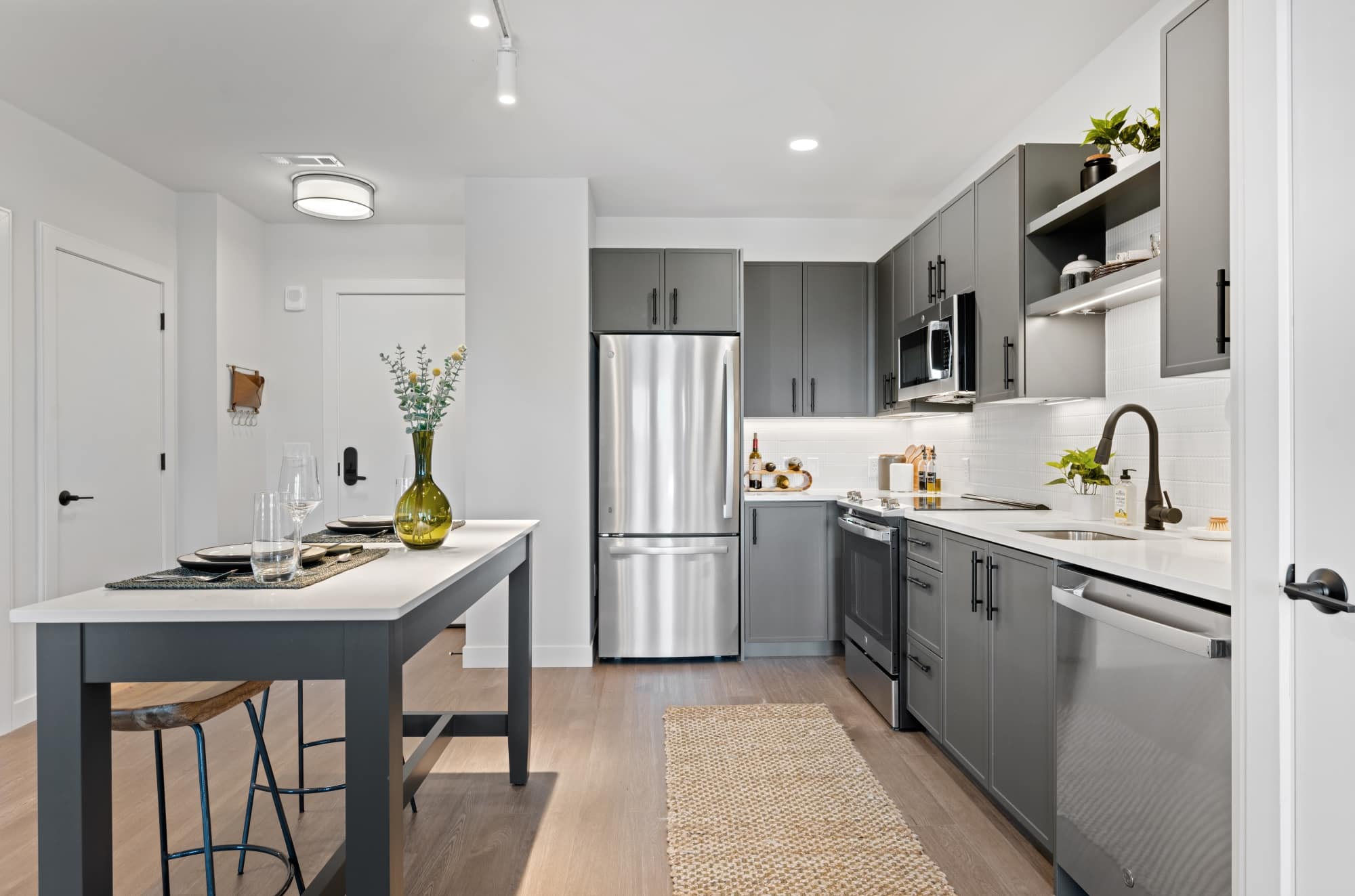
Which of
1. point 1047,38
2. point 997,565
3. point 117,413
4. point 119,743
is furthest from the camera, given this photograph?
point 117,413

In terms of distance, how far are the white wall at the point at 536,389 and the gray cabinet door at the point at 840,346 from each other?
1381 millimetres

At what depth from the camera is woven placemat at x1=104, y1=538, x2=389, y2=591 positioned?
1.43 meters

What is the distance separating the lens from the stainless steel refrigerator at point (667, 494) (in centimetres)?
400

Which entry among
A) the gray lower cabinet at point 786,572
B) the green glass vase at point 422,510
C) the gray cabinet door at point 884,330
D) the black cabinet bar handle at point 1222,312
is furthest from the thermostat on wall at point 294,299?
the black cabinet bar handle at point 1222,312

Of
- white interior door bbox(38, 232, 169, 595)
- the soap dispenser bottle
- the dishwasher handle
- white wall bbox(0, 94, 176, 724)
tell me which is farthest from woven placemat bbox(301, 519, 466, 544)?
the soap dispenser bottle

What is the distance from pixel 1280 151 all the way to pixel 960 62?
180 cm

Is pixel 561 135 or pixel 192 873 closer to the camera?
pixel 192 873

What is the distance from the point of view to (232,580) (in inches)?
58.4

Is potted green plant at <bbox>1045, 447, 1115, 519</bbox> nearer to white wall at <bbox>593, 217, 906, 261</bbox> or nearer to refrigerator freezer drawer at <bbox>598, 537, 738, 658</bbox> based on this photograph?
refrigerator freezer drawer at <bbox>598, 537, 738, 658</bbox>

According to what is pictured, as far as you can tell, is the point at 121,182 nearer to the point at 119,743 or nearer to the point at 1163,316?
the point at 119,743

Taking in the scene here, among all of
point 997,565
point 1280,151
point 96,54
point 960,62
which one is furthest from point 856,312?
point 96,54

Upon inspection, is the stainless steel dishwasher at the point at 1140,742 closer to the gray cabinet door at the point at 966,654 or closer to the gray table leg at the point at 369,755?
the gray cabinet door at the point at 966,654

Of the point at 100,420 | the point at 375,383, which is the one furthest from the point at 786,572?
the point at 100,420

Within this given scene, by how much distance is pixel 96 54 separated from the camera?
2.71 metres
